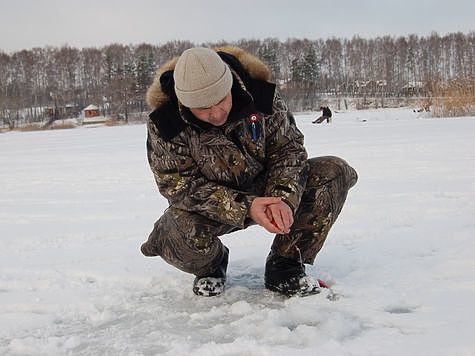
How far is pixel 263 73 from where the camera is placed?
223 cm

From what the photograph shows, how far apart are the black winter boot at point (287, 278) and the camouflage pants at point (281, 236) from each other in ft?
0.15

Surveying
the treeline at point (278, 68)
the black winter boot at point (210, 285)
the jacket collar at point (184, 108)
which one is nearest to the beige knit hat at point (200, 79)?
the jacket collar at point (184, 108)

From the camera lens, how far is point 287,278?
2.22 meters

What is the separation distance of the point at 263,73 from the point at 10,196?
4391 mm

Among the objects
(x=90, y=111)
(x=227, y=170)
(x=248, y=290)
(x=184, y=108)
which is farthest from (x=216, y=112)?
(x=90, y=111)

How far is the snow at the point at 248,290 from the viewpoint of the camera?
69.0 inches

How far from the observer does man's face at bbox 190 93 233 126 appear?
202 cm

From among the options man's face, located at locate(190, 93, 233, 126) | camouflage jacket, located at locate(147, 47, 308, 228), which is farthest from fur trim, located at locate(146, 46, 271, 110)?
man's face, located at locate(190, 93, 233, 126)

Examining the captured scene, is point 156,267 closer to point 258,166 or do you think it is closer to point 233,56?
point 258,166

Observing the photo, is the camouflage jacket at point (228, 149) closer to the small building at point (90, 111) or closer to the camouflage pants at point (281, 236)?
the camouflage pants at point (281, 236)

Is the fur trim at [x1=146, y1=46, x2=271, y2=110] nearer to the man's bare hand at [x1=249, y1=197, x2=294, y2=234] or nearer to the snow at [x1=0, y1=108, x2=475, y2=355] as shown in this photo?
the man's bare hand at [x1=249, y1=197, x2=294, y2=234]

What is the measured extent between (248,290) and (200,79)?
0.98m

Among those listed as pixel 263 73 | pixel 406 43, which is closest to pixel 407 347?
pixel 263 73

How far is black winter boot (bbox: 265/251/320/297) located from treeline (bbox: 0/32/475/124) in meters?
56.3
